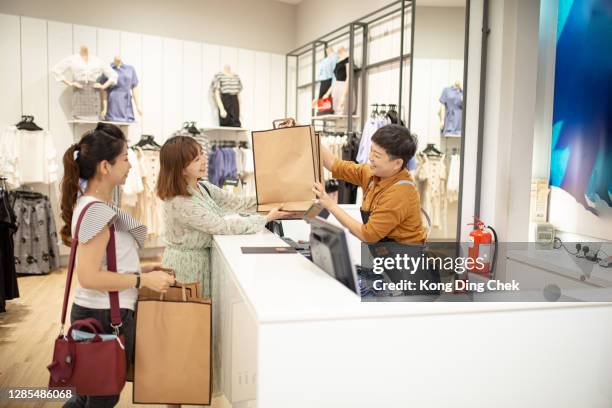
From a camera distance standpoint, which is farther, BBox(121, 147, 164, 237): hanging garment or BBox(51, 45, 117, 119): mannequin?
BBox(121, 147, 164, 237): hanging garment

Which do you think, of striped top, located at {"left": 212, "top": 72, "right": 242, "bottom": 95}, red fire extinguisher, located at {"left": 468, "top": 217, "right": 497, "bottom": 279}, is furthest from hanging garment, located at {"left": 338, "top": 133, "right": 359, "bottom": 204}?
striped top, located at {"left": 212, "top": 72, "right": 242, "bottom": 95}

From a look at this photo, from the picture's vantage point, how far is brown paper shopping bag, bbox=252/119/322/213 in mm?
2168

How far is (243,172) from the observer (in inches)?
269

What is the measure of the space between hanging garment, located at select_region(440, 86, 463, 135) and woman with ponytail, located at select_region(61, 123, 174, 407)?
7.98 feet

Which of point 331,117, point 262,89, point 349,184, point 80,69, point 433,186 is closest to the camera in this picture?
point 433,186

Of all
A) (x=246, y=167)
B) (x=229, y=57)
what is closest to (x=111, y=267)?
(x=246, y=167)

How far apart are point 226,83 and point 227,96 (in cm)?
17

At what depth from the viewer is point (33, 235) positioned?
5.44m

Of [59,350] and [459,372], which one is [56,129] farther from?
[459,372]

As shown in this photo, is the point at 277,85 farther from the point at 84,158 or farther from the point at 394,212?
the point at 84,158

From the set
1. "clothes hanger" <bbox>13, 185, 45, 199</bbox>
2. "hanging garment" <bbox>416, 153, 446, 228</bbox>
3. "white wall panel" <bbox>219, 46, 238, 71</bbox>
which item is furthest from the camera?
"white wall panel" <bbox>219, 46, 238, 71</bbox>

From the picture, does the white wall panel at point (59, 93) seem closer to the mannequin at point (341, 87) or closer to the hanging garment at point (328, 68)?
the hanging garment at point (328, 68)

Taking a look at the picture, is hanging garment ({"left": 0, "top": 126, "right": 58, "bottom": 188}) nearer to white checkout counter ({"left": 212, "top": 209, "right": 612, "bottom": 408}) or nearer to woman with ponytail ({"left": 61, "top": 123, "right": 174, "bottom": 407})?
woman with ponytail ({"left": 61, "top": 123, "right": 174, "bottom": 407})

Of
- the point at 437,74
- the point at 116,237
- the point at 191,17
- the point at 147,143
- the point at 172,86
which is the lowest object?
the point at 116,237
